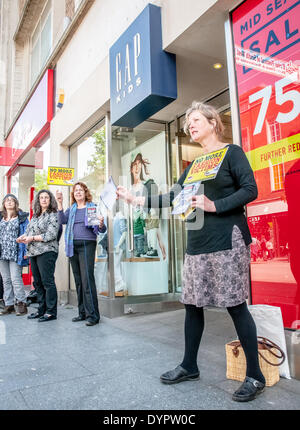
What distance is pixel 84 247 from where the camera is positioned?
465 centimetres

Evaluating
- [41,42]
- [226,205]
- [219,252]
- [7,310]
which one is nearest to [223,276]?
[219,252]

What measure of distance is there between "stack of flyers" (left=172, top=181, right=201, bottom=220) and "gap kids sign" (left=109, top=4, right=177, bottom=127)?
6.33 ft

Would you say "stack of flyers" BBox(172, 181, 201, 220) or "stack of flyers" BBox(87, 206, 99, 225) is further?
"stack of flyers" BBox(87, 206, 99, 225)

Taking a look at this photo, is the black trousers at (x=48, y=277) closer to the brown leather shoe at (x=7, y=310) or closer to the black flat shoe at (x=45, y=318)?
the black flat shoe at (x=45, y=318)

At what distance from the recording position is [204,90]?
494 centimetres

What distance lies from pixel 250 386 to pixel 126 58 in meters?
3.94

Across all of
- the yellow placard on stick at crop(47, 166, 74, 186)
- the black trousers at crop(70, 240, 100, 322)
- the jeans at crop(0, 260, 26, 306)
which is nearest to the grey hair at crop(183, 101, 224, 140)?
the black trousers at crop(70, 240, 100, 322)

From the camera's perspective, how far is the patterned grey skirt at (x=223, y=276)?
85.7 inches

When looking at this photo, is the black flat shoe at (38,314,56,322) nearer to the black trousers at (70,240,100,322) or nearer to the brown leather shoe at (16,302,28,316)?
the black trousers at (70,240,100,322)

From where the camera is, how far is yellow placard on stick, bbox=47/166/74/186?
19.6ft

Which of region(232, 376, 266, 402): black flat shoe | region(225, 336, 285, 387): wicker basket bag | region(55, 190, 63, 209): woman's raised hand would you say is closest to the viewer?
region(232, 376, 266, 402): black flat shoe

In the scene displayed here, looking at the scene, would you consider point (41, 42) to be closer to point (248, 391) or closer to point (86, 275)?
point (86, 275)
